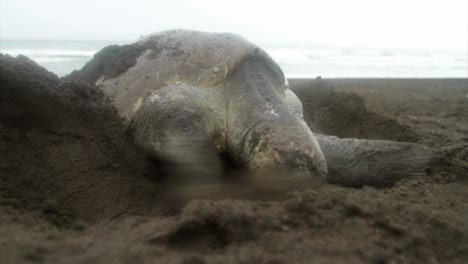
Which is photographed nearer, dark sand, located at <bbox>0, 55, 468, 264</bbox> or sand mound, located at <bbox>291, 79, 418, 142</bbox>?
dark sand, located at <bbox>0, 55, 468, 264</bbox>

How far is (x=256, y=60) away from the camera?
2.68 m

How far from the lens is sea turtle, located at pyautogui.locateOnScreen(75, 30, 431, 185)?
213 centimetres

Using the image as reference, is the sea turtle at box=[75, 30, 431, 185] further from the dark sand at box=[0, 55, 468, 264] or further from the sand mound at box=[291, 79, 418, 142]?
the sand mound at box=[291, 79, 418, 142]

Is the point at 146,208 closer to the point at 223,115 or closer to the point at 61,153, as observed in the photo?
the point at 61,153

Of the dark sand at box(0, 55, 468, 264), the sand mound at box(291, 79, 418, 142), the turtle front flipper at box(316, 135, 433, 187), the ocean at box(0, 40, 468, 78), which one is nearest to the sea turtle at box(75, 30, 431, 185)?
the turtle front flipper at box(316, 135, 433, 187)

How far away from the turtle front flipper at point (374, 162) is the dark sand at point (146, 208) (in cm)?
10

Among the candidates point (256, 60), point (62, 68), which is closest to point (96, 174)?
point (256, 60)

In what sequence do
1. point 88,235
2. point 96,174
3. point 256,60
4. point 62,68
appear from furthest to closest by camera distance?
point 62,68
point 256,60
point 96,174
point 88,235

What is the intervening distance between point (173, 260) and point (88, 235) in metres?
0.41

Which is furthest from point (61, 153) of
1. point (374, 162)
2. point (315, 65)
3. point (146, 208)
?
point (315, 65)

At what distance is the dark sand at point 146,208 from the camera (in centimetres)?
122

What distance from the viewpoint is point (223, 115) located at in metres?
2.46

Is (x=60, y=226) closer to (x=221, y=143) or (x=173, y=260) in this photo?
(x=173, y=260)

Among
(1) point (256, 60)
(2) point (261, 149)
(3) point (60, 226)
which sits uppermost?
(1) point (256, 60)
